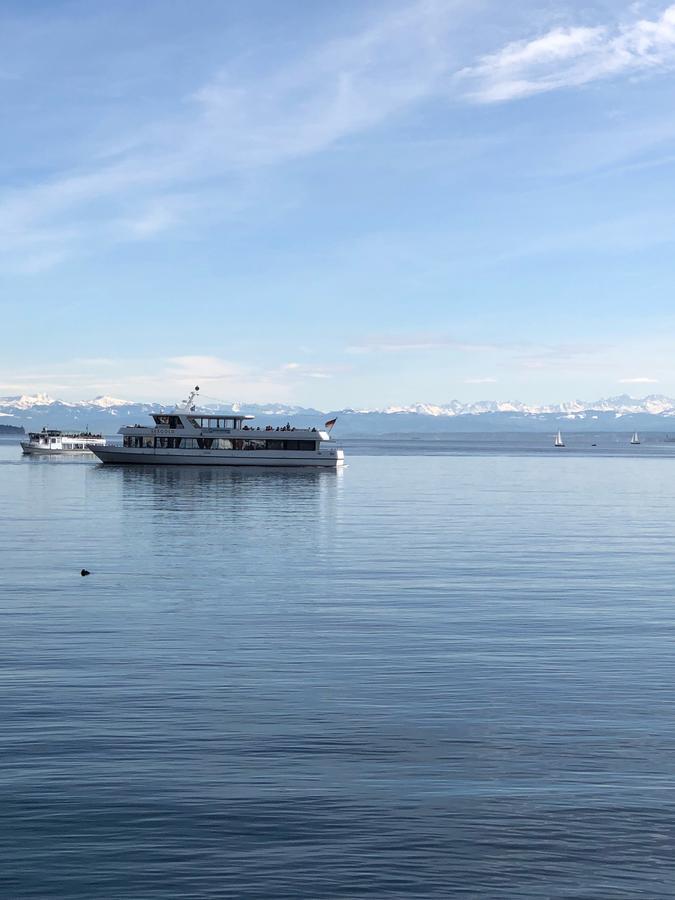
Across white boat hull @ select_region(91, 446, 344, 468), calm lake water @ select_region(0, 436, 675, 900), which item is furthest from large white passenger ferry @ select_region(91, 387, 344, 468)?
calm lake water @ select_region(0, 436, 675, 900)

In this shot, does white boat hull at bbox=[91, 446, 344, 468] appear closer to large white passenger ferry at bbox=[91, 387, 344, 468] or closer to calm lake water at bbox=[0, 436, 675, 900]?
large white passenger ferry at bbox=[91, 387, 344, 468]

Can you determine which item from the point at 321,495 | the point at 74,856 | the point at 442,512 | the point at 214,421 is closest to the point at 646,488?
the point at 321,495

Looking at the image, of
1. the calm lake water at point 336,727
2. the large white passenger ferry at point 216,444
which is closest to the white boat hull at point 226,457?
the large white passenger ferry at point 216,444

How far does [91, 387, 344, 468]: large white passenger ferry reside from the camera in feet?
487

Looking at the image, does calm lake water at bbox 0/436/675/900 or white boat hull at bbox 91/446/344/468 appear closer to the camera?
calm lake water at bbox 0/436/675/900

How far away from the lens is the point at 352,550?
5066 cm

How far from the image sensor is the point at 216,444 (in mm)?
149000

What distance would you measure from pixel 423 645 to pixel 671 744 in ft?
30.5

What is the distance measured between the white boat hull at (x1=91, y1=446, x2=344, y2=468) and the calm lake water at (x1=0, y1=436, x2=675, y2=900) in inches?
4012

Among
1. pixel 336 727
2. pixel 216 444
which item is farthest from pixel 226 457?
pixel 336 727

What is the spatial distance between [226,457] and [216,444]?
8.28 feet

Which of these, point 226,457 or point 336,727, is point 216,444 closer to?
point 226,457

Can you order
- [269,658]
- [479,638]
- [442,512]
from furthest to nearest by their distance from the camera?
[442,512]
[479,638]
[269,658]

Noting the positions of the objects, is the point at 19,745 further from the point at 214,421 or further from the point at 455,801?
the point at 214,421
